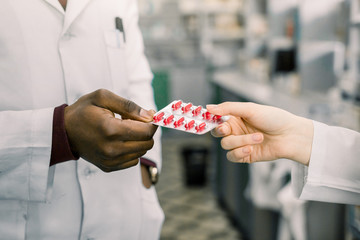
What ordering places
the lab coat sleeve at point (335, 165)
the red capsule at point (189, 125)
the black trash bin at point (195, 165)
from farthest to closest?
1. the black trash bin at point (195, 165)
2. the lab coat sleeve at point (335, 165)
3. the red capsule at point (189, 125)

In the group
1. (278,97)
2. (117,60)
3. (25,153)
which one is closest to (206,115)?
(117,60)

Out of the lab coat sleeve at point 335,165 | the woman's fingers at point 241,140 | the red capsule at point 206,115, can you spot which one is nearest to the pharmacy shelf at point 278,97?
the lab coat sleeve at point 335,165

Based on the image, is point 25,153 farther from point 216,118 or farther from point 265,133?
point 265,133

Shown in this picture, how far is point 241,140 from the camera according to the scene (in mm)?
1165

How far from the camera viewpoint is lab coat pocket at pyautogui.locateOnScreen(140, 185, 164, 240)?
1.32 m

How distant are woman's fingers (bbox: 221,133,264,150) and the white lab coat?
301mm

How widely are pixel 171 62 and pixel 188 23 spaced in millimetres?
759

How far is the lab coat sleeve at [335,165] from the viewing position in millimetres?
1197

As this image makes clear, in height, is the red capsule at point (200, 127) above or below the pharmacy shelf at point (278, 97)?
above

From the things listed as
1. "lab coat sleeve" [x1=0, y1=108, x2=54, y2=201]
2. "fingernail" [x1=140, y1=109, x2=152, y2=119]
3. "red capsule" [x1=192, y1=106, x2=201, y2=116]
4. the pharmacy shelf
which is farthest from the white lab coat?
the pharmacy shelf

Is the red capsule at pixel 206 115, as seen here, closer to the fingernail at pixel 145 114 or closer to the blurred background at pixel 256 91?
the fingernail at pixel 145 114

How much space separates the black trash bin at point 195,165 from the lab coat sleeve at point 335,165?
3.00 meters

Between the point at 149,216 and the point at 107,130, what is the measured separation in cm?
56

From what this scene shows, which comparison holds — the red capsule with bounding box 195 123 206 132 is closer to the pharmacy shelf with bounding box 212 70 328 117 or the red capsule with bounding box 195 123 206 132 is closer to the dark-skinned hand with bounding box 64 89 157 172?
the dark-skinned hand with bounding box 64 89 157 172
